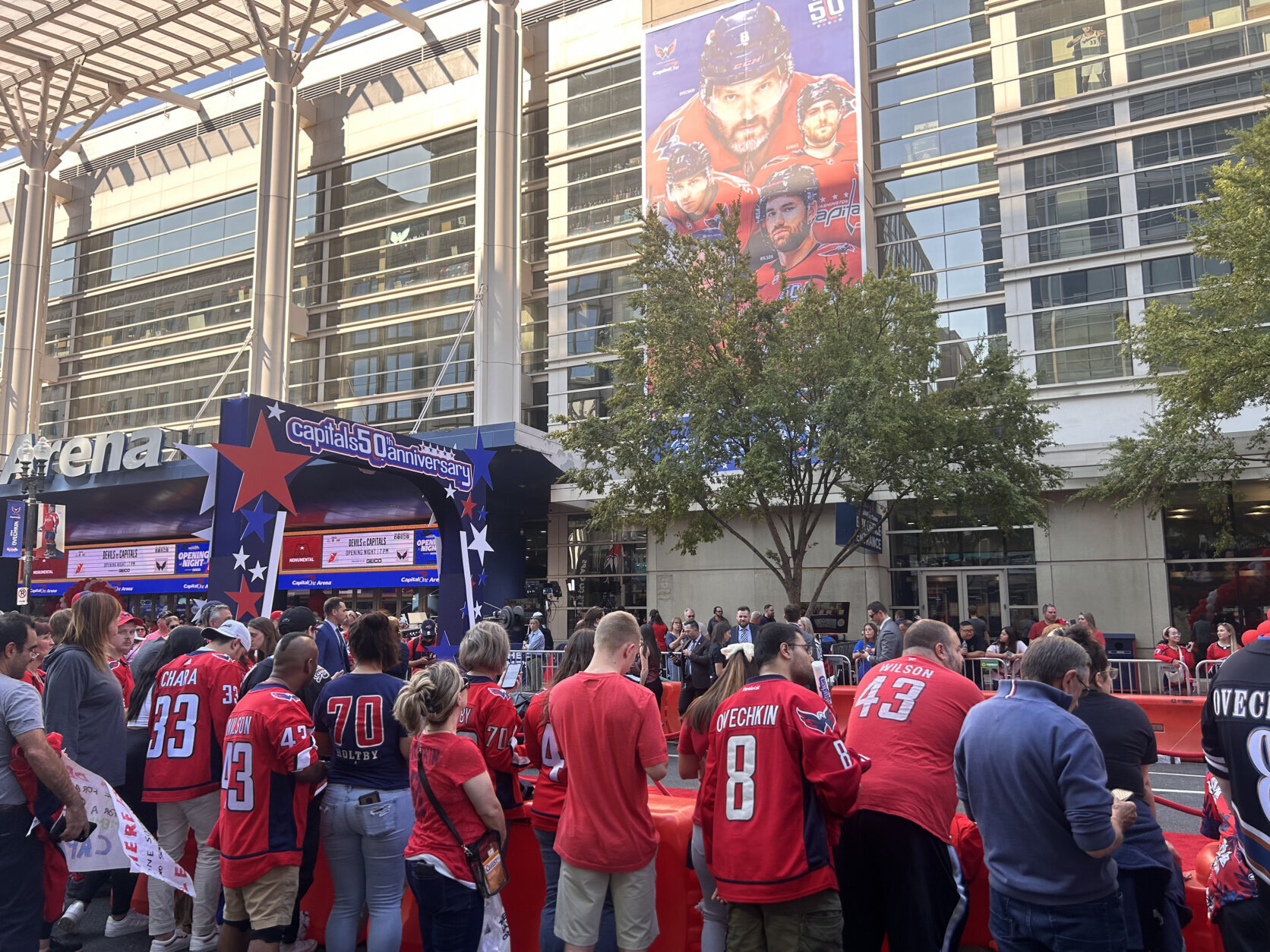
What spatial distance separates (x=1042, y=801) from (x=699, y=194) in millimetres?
27791

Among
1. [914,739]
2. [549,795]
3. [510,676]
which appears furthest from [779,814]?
[510,676]

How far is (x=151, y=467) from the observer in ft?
102

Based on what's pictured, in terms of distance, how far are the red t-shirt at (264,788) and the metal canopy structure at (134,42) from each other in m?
36.5

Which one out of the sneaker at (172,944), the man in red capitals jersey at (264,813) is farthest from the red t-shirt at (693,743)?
the sneaker at (172,944)

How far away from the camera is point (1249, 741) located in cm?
358

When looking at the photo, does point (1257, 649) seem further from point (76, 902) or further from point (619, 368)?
point (619, 368)

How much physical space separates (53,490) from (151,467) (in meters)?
5.09

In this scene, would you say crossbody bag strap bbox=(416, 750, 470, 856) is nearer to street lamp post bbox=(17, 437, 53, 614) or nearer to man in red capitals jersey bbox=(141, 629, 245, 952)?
man in red capitals jersey bbox=(141, 629, 245, 952)

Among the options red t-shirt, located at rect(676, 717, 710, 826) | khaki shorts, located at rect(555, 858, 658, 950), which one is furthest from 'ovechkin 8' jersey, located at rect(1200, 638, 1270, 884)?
khaki shorts, located at rect(555, 858, 658, 950)

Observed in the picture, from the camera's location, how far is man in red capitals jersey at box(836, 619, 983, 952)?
423cm

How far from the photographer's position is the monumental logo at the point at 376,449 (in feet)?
55.0

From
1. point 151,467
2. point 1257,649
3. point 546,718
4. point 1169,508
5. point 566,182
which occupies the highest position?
point 566,182

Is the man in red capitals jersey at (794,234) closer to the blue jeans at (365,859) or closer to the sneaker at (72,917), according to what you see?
the sneaker at (72,917)

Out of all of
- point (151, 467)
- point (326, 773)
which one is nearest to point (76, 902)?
point (326, 773)
